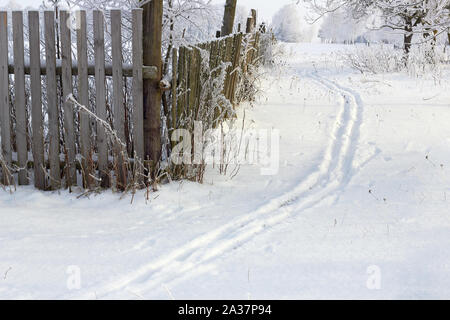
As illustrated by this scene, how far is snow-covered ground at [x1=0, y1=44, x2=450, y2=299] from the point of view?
288cm

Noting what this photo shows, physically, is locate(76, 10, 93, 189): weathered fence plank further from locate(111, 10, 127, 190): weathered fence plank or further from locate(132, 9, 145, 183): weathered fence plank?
locate(132, 9, 145, 183): weathered fence plank

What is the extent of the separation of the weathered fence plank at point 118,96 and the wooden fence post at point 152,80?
220 mm

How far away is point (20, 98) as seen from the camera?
4645 mm

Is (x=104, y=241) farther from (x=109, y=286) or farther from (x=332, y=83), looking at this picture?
(x=332, y=83)

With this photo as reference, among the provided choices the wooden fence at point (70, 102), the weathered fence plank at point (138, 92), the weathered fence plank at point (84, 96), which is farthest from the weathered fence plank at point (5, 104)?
the weathered fence plank at point (138, 92)

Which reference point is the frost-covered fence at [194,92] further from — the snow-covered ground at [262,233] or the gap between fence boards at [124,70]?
the snow-covered ground at [262,233]

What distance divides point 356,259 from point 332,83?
10487mm

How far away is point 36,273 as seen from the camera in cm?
299

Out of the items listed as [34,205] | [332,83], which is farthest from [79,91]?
[332,83]

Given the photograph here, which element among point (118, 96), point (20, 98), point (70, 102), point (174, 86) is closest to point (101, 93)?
point (118, 96)

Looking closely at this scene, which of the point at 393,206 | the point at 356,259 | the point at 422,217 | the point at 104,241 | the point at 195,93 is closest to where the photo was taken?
the point at 356,259

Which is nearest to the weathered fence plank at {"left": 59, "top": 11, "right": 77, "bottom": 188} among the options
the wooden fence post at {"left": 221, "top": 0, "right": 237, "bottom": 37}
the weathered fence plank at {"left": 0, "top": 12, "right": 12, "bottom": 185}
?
the weathered fence plank at {"left": 0, "top": 12, "right": 12, "bottom": 185}

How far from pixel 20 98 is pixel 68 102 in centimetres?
55
